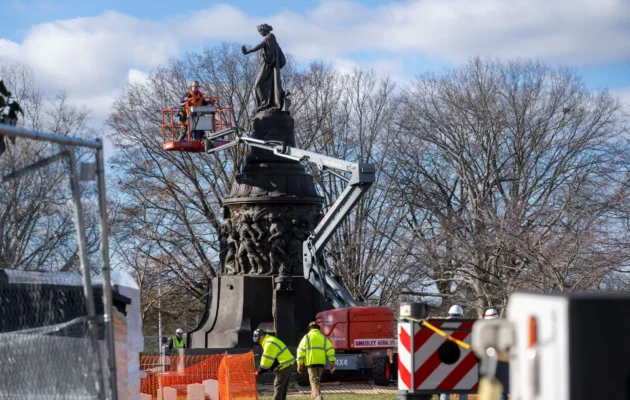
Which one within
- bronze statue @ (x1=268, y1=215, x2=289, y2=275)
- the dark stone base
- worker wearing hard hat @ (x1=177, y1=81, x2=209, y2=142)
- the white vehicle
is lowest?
the white vehicle

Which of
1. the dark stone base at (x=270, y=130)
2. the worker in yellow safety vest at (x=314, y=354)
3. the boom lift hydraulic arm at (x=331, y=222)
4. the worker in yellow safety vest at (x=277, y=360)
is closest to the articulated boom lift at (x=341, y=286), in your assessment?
the boom lift hydraulic arm at (x=331, y=222)

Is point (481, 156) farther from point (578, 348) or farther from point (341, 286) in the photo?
point (578, 348)

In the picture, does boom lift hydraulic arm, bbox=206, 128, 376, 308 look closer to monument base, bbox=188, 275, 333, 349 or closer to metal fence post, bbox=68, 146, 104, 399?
monument base, bbox=188, 275, 333, 349

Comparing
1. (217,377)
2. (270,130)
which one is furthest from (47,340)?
(270,130)

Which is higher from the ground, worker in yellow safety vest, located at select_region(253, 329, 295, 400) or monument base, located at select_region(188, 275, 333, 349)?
monument base, located at select_region(188, 275, 333, 349)

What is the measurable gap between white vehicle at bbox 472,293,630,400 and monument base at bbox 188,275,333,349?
87.3 feet

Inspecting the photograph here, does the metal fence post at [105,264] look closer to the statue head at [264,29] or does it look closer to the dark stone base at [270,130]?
the dark stone base at [270,130]

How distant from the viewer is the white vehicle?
4.30 m

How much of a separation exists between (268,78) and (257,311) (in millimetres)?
6766

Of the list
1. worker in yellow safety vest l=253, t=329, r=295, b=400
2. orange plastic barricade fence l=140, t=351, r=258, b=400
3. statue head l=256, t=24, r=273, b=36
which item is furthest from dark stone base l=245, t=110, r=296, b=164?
worker in yellow safety vest l=253, t=329, r=295, b=400

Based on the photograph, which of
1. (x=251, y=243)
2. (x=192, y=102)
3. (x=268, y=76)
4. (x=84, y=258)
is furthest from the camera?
(x=192, y=102)

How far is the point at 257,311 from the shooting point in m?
31.8

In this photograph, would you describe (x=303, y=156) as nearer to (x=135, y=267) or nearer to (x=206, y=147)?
(x=206, y=147)

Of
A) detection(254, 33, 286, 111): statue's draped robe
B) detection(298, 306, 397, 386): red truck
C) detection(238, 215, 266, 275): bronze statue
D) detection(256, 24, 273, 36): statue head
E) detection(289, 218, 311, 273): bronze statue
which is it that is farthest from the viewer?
detection(254, 33, 286, 111): statue's draped robe
